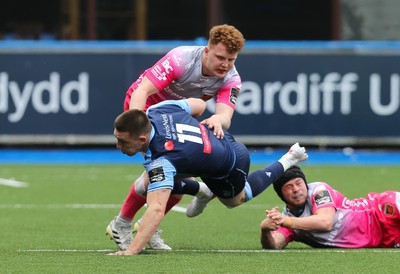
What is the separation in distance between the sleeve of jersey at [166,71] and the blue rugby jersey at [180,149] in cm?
44

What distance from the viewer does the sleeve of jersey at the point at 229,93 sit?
964 centimetres

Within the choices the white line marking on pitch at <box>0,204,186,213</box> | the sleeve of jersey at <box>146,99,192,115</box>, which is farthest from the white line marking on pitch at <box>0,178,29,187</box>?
the sleeve of jersey at <box>146,99,192,115</box>

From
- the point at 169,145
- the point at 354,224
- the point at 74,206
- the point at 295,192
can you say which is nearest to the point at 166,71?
the point at 169,145

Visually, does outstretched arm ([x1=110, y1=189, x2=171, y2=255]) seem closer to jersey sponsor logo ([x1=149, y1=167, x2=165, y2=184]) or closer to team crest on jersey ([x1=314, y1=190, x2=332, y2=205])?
jersey sponsor logo ([x1=149, y1=167, x2=165, y2=184])

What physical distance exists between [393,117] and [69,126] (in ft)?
16.2

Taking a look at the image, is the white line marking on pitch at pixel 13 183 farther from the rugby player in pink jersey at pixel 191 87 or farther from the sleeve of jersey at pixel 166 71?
the sleeve of jersey at pixel 166 71

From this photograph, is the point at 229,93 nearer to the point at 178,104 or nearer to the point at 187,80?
the point at 187,80

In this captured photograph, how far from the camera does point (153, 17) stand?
2281 centimetres

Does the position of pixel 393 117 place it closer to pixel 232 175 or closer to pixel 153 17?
pixel 153 17

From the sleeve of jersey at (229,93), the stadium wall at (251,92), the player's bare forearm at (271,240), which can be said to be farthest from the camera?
the stadium wall at (251,92)

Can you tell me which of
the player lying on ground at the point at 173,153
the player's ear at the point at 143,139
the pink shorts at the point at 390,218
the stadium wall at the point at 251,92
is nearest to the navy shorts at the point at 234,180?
the player lying on ground at the point at 173,153

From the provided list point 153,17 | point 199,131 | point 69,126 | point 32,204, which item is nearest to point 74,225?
point 32,204

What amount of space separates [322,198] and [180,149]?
1345 millimetres

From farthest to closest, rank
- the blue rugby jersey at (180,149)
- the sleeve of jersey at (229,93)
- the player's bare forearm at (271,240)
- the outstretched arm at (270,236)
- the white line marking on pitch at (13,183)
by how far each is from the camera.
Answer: the white line marking on pitch at (13,183)
the sleeve of jersey at (229,93)
the player's bare forearm at (271,240)
the outstretched arm at (270,236)
the blue rugby jersey at (180,149)
